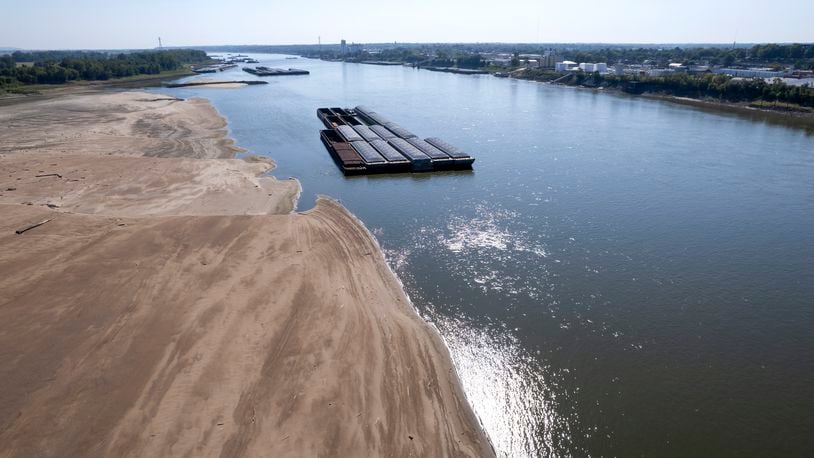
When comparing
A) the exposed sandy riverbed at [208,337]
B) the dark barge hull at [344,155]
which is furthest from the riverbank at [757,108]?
the exposed sandy riverbed at [208,337]

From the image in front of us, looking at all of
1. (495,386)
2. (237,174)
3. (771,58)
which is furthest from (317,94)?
(771,58)

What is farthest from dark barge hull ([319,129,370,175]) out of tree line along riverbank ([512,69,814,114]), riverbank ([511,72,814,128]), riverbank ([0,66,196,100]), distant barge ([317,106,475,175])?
tree line along riverbank ([512,69,814,114])

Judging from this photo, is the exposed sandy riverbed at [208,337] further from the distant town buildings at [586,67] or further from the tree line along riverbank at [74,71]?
the distant town buildings at [586,67]

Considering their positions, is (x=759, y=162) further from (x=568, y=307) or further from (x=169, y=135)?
(x=169, y=135)

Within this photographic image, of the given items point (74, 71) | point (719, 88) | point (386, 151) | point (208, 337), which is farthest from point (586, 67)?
point (208, 337)

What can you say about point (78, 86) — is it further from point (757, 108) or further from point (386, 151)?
point (757, 108)

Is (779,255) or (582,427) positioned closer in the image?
(582,427)

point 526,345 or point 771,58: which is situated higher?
point 771,58
